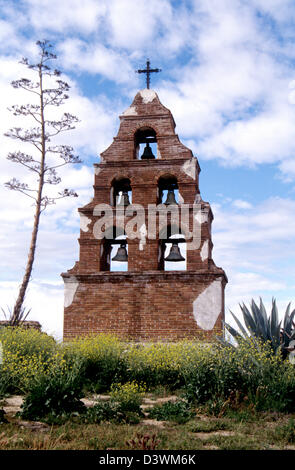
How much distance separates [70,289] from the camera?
13.6m

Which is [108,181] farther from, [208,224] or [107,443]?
[107,443]

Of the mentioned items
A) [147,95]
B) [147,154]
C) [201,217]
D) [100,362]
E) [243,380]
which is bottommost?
[243,380]

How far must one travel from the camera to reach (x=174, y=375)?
9844 mm

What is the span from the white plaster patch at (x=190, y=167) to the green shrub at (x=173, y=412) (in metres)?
7.63

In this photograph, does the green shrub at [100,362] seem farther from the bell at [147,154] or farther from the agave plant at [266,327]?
the bell at [147,154]

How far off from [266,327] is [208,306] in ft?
8.97

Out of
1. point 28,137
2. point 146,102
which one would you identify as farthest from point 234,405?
point 28,137

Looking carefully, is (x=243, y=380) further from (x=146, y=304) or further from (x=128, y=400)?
(x=146, y=304)

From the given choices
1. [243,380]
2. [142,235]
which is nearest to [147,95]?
[142,235]

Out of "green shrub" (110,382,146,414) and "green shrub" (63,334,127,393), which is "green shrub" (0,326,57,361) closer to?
"green shrub" (63,334,127,393)

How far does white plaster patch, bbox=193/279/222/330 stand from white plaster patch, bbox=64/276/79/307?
133 inches

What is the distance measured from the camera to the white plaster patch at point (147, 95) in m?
15.1

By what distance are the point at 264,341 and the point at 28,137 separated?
10293 mm
